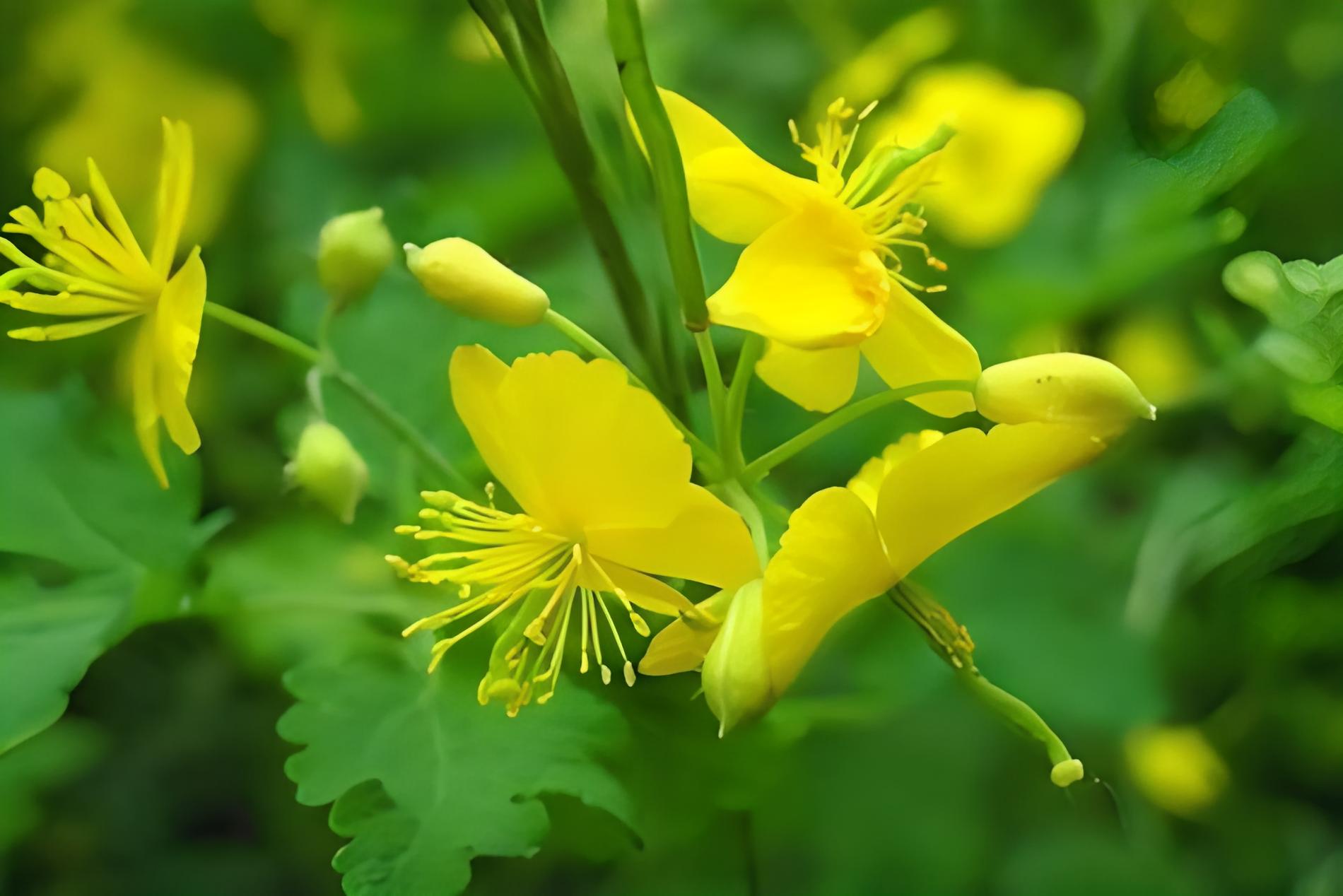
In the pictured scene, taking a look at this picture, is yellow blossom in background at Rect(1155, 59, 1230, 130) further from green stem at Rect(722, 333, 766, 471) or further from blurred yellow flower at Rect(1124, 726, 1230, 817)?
blurred yellow flower at Rect(1124, 726, 1230, 817)

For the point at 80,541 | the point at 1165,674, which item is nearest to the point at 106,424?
the point at 80,541

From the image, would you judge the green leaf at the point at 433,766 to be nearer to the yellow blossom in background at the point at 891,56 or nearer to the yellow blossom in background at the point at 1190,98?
the yellow blossom in background at the point at 1190,98

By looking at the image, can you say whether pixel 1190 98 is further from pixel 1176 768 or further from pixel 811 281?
pixel 1176 768

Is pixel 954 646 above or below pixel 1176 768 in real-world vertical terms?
above

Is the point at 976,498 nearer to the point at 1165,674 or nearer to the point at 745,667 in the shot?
the point at 745,667

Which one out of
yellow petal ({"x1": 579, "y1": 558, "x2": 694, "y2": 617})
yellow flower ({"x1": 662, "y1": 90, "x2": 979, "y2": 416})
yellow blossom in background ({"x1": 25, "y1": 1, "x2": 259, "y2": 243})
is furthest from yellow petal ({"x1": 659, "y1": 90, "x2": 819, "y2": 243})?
yellow blossom in background ({"x1": 25, "y1": 1, "x2": 259, "y2": 243})

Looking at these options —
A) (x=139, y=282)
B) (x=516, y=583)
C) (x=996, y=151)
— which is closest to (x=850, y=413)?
(x=516, y=583)
